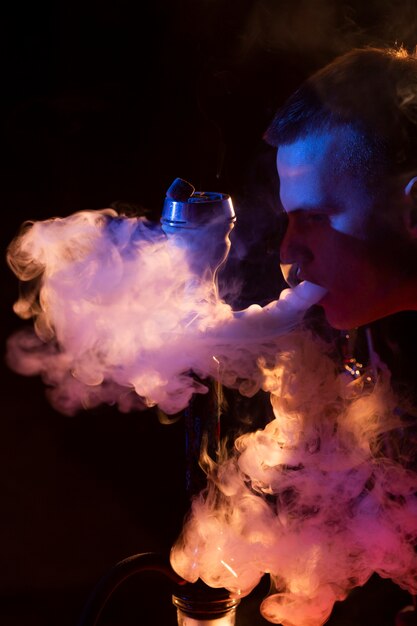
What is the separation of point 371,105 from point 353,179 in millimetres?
106

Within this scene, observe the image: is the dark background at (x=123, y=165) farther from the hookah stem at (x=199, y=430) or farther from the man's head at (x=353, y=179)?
the hookah stem at (x=199, y=430)

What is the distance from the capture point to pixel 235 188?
1.78 m

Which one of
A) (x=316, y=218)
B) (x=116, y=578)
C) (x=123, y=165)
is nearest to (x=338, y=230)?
(x=316, y=218)

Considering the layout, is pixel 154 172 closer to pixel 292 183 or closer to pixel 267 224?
pixel 267 224

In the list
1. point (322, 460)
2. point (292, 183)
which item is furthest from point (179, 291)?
point (322, 460)

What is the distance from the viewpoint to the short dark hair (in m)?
1.13

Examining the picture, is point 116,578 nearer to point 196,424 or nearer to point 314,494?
point 196,424

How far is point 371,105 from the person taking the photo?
114 centimetres

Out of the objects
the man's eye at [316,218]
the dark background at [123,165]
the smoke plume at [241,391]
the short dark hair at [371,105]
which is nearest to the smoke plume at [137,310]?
the smoke plume at [241,391]

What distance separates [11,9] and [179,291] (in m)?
0.98

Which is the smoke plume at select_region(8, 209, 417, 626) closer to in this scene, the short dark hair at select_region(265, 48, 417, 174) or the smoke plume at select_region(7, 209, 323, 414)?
the smoke plume at select_region(7, 209, 323, 414)

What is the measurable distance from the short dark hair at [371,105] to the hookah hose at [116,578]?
624 millimetres

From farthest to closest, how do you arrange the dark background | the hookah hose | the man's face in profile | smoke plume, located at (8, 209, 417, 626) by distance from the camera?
the dark background → the man's face in profile → smoke plume, located at (8, 209, 417, 626) → the hookah hose

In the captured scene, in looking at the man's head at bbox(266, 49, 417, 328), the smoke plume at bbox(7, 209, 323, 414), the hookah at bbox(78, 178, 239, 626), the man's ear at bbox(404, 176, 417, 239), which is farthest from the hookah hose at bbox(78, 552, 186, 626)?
the man's ear at bbox(404, 176, 417, 239)
